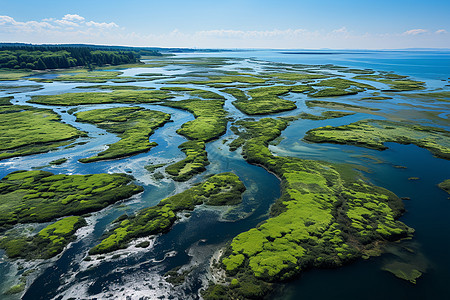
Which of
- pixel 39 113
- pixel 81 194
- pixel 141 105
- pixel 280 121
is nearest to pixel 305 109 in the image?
pixel 280 121

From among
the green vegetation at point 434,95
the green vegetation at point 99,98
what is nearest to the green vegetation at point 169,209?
the green vegetation at point 99,98

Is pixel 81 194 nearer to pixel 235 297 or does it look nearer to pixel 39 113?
pixel 235 297

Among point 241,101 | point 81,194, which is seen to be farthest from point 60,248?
point 241,101

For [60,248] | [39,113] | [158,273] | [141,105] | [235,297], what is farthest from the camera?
[141,105]

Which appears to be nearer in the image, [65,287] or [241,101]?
[65,287]

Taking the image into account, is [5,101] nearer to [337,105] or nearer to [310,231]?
[310,231]

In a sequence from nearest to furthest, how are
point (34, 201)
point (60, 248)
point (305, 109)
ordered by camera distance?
point (60, 248)
point (34, 201)
point (305, 109)

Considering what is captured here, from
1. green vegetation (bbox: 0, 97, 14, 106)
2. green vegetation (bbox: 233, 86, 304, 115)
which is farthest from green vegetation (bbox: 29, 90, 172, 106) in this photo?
green vegetation (bbox: 233, 86, 304, 115)
